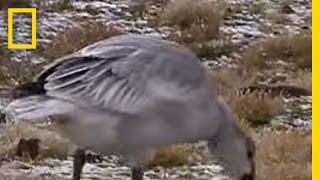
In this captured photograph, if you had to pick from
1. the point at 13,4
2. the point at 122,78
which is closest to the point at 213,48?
the point at 13,4

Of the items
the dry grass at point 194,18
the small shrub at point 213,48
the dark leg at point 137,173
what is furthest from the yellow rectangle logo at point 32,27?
the dark leg at point 137,173

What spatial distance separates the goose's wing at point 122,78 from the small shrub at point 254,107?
241 centimetres

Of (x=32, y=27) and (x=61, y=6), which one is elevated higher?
(x=61, y=6)

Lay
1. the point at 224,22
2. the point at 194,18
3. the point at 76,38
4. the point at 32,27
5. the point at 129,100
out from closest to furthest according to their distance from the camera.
→ the point at 129,100 < the point at 76,38 < the point at 32,27 < the point at 194,18 < the point at 224,22

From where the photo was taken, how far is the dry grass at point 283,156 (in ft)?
19.8

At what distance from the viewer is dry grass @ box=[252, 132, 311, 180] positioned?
605cm

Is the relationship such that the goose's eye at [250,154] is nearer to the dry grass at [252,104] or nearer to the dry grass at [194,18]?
the dry grass at [252,104]

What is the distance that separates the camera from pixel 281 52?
Result: 29.0 feet

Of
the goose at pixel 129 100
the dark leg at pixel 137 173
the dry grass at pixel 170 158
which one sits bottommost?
the dry grass at pixel 170 158

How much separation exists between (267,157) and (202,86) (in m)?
1.60

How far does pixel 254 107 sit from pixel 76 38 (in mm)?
2070

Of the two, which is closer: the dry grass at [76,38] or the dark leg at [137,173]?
the dark leg at [137,173]

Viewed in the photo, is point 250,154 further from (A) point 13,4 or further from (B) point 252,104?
(A) point 13,4

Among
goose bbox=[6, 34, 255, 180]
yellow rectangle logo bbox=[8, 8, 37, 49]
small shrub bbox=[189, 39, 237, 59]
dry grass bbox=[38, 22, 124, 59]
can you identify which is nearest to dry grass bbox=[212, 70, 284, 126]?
small shrub bbox=[189, 39, 237, 59]
